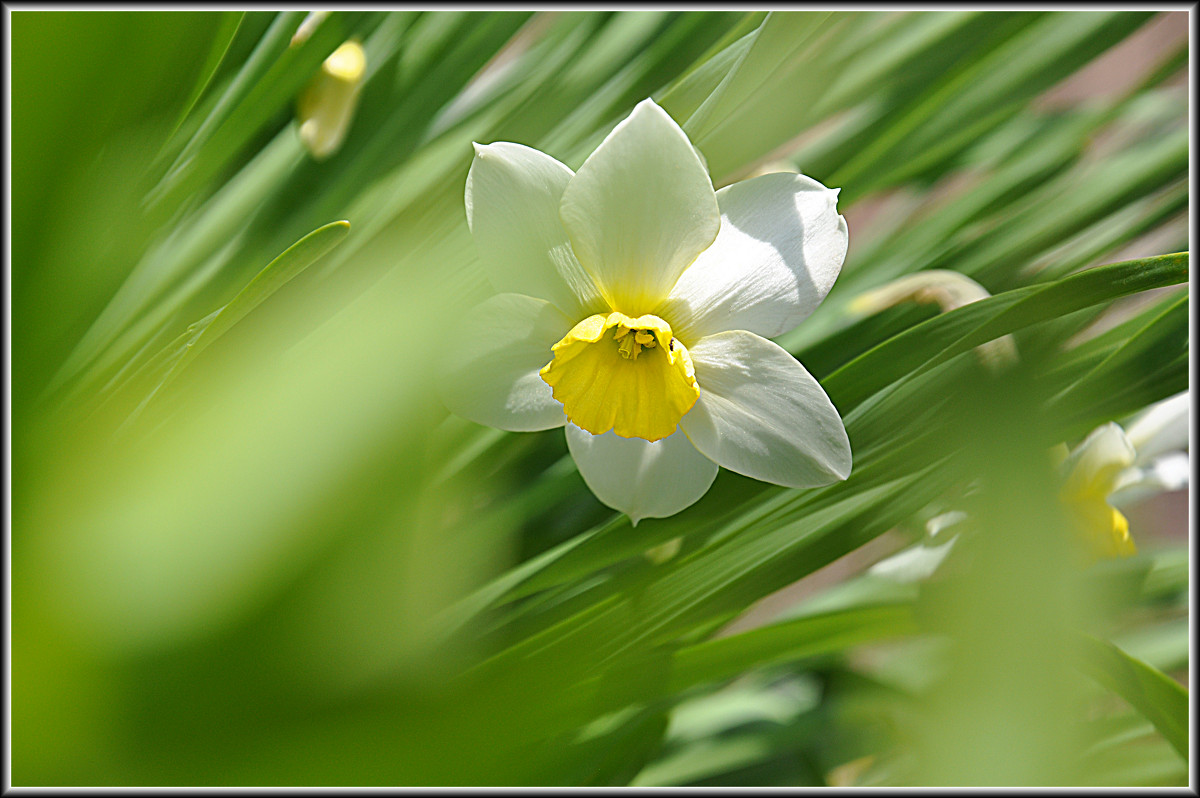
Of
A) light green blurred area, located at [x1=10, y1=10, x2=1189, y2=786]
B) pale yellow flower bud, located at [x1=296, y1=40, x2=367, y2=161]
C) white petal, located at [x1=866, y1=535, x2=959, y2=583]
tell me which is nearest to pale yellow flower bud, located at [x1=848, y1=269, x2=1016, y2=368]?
light green blurred area, located at [x1=10, y1=10, x2=1189, y2=786]

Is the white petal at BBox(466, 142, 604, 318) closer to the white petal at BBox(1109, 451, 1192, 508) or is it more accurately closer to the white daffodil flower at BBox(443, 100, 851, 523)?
the white daffodil flower at BBox(443, 100, 851, 523)

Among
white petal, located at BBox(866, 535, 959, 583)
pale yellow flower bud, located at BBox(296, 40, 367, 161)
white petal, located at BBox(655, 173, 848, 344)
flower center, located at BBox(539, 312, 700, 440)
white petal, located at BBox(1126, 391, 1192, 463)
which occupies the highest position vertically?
pale yellow flower bud, located at BBox(296, 40, 367, 161)

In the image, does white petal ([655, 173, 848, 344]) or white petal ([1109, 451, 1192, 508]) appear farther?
white petal ([1109, 451, 1192, 508])

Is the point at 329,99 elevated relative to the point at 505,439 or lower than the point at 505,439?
elevated

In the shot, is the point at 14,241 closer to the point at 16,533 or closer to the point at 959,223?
the point at 16,533

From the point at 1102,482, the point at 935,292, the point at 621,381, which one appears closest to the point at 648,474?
the point at 621,381

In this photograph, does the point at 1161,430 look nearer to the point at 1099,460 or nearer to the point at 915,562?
the point at 1099,460
